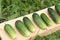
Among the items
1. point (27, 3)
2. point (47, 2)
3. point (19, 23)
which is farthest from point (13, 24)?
point (47, 2)

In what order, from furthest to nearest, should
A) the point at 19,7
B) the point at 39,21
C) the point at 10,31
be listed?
the point at 19,7, the point at 39,21, the point at 10,31

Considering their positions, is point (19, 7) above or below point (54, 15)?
above

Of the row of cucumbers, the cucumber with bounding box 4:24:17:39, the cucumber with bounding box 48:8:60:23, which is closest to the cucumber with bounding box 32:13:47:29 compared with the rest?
the row of cucumbers

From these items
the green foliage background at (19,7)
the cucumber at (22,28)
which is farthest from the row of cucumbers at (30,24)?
the green foliage background at (19,7)

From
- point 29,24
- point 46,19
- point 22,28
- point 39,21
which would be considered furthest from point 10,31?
point 46,19

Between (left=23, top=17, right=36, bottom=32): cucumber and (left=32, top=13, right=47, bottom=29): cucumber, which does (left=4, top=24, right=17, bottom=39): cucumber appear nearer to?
(left=23, top=17, right=36, bottom=32): cucumber

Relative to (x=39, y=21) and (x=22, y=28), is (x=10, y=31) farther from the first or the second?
(x=39, y=21)

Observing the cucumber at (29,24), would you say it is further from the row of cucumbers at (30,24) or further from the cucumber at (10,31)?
the cucumber at (10,31)

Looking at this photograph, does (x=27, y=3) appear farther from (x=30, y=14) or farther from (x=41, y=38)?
(x=41, y=38)
